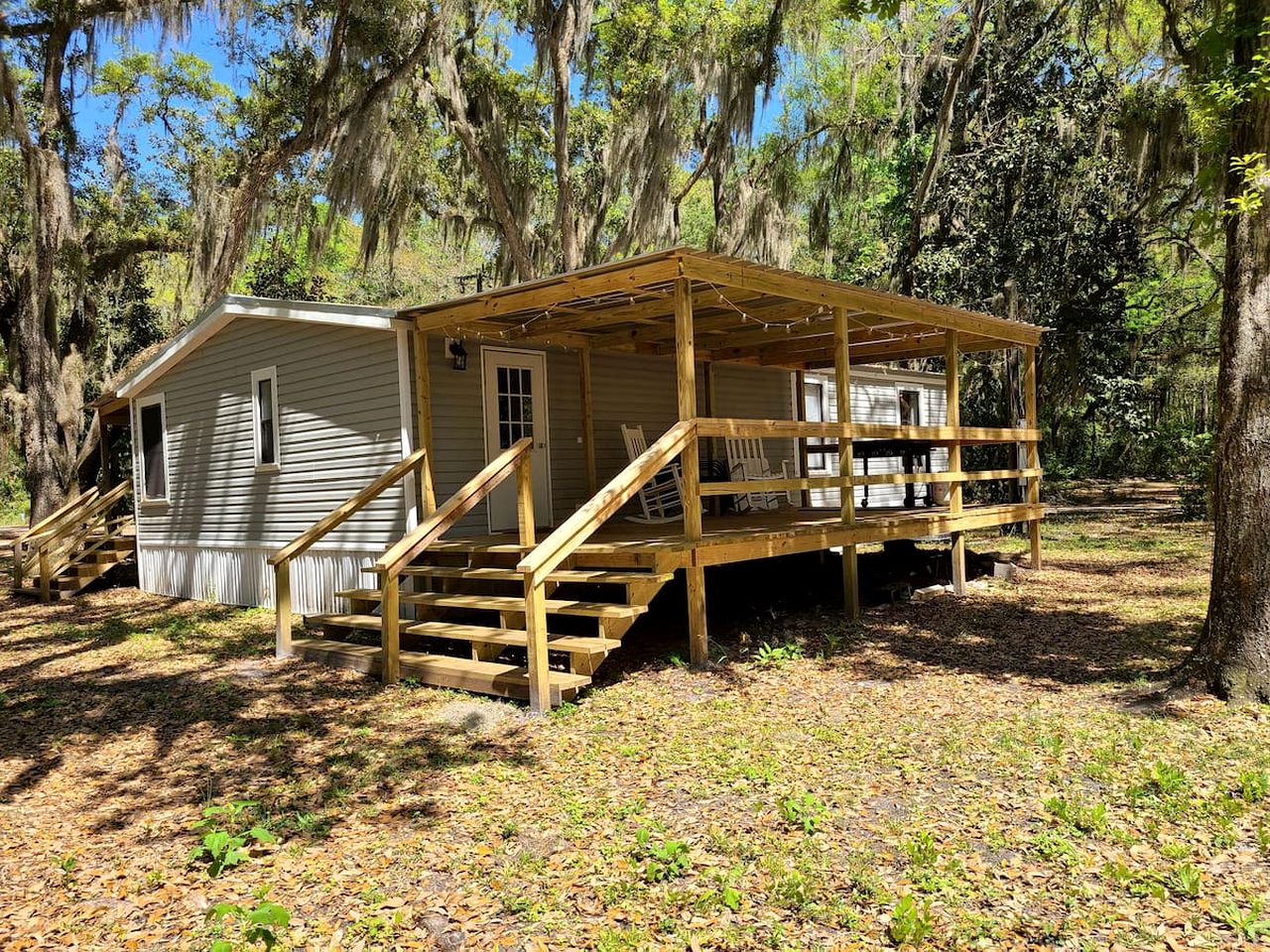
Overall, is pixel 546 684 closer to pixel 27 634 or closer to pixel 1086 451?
pixel 27 634

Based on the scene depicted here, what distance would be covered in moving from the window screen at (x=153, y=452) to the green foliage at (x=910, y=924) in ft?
38.5

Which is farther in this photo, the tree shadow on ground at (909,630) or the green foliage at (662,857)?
the tree shadow on ground at (909,630)

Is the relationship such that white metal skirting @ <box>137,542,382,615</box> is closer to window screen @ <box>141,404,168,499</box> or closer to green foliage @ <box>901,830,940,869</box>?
window screen @ <box>141,404,168,499</box>

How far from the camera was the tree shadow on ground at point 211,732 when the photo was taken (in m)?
4.77

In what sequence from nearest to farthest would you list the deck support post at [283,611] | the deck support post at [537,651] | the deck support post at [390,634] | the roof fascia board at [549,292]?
the deck support post at [537,651], the roof fascia board at [549,292], the deck support post at [390,634], the deck support post at [283,611]

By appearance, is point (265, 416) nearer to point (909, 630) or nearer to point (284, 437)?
point (284, 437)

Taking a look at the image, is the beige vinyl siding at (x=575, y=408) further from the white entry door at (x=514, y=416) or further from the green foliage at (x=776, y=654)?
the green foliage at (x=776, y=654)

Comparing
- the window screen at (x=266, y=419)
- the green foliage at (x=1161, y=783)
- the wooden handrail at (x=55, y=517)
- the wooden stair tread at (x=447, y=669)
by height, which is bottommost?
the green foliage at (x=1161, y=783)

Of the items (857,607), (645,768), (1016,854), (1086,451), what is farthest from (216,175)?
(1086,451)

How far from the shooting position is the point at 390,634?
687cm

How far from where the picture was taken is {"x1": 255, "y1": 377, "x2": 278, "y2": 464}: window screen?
1034 centimetres

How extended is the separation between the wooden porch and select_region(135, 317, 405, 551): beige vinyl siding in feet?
2.26

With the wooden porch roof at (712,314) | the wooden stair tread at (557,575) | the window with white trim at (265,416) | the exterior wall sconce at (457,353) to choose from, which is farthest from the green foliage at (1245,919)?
the window with white trim at (265,416)

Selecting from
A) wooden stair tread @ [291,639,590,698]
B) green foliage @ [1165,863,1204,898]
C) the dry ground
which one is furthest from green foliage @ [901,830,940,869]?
wooden stair tread @ [291,639,590,698]
